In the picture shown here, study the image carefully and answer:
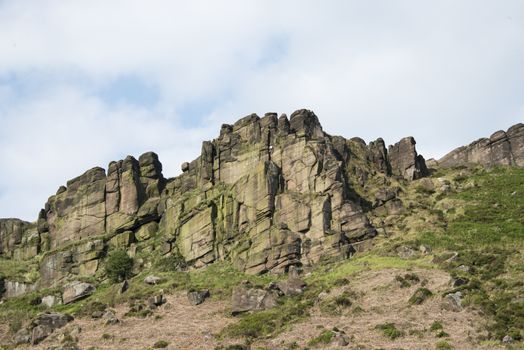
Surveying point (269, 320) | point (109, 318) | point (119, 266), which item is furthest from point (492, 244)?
point (119, 266)

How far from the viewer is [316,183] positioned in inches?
3802

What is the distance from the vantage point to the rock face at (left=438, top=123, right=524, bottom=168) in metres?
121

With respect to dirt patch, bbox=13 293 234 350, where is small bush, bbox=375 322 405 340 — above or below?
below

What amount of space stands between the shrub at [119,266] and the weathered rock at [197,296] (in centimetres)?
1854

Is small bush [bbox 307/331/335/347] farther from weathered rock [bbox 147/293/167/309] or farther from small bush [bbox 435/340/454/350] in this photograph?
weathered rock [bbox 147/293/167/309]

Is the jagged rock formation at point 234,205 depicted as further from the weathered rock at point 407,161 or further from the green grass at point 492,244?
the green grass at point 492,244

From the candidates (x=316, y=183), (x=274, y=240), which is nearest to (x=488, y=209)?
(x=316, y=183)

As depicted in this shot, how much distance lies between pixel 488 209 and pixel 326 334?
137ft

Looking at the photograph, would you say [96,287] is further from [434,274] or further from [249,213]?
[434,274]

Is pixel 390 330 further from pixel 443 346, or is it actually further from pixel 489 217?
pixel 489 217

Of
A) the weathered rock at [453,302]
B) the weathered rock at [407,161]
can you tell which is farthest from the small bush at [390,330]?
the weathered rock at [407,161]

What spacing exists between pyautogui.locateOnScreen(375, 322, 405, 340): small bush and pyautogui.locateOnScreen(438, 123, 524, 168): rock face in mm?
66190

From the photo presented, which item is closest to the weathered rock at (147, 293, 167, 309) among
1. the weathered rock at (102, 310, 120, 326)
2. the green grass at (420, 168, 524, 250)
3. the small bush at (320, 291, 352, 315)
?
the weathered rock at (102, 310, 120, 326)

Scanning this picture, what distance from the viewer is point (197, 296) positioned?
276 ft
